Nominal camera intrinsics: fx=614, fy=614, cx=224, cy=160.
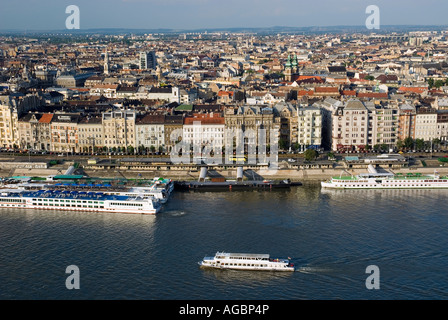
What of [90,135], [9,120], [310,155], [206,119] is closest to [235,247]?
[310,155]

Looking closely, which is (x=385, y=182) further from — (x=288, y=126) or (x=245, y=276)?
(x=245, y=276)

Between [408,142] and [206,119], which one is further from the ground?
[206,119]

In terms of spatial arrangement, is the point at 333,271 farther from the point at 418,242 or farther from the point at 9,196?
the point at 9,196

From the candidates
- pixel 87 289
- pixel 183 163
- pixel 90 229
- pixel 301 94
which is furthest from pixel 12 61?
pixel 87 289

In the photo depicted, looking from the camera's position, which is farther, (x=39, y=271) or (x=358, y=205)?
(x=358, y=205)
